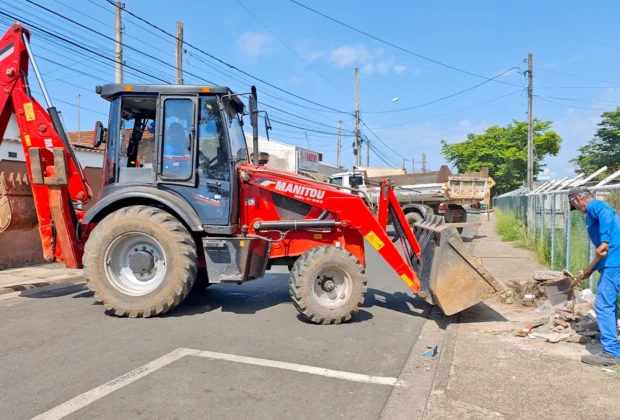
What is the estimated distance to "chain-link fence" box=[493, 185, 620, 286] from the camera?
7.01m

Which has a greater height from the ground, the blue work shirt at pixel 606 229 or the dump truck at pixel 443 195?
the dump truck at pixel 443 195

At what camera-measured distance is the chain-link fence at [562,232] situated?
7008 mm

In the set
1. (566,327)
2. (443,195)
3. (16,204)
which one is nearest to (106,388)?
(16,204)

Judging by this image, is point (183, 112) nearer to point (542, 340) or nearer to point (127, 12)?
point (542, 340)

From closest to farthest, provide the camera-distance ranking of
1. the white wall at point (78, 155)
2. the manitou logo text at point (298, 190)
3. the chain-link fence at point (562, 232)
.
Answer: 1. the manitou logo text at point (298, 190)
2. the chain-link fence at point (562, 232)
3. the white wall at point (78, 155)

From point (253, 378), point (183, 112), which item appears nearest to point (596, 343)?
point (253, 378)

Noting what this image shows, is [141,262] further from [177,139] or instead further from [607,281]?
[607,281]

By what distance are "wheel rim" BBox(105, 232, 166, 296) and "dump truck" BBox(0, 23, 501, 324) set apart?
0.6 inches

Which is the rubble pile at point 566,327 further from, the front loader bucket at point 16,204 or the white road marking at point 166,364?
the front loader bucket at point 16,204

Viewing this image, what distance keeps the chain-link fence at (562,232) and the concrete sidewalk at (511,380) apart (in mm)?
2444

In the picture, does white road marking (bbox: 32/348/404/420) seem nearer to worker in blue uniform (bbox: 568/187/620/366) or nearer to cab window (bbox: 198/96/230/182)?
worker in blue uniform (bbox: 568/187/620/366)

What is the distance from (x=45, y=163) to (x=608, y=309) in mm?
6869

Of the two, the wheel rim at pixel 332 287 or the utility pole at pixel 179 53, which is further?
the utility pole at pixel 179 53

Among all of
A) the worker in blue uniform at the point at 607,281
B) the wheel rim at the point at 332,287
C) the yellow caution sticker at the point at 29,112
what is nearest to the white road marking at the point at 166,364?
the wheel rim at the point at 332,287
